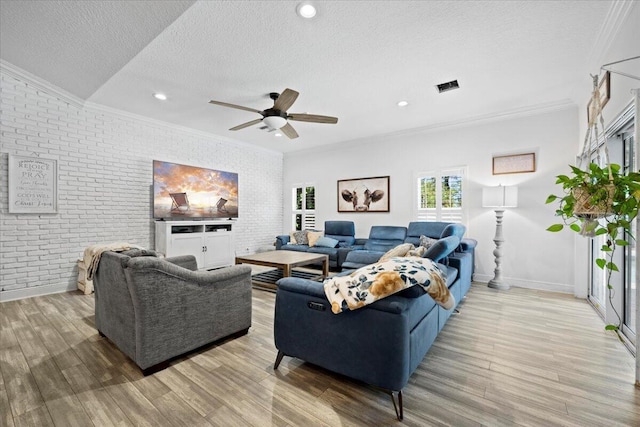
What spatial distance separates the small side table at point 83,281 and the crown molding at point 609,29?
20.9ft

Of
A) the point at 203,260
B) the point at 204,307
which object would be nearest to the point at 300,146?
the point at 203,260

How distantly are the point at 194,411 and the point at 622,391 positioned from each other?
2.74 m

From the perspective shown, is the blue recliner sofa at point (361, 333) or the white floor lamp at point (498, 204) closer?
the blue recliner sofa at point (361, 333)

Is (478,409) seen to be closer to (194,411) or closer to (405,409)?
(405,409)

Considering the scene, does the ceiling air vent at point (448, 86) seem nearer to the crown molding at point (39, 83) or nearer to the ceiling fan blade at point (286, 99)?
the ceiling fan blade at point (286, 99)

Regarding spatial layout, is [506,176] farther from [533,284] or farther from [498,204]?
[533,284]

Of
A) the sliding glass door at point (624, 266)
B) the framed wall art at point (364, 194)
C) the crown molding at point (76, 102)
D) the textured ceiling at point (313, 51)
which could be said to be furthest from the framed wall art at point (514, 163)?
the crown molding at point (76, 102)

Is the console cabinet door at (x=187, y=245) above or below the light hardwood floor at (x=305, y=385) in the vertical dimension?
above

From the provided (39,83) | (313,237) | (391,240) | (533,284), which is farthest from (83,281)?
(533,284)

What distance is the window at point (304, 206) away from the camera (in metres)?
7.09

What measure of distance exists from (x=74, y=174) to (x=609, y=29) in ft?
21.3

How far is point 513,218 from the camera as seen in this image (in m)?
4.46

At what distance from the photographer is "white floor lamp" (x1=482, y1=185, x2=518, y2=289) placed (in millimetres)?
4133

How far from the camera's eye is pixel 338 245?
5840 mm
